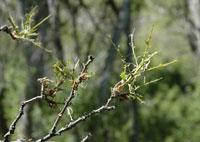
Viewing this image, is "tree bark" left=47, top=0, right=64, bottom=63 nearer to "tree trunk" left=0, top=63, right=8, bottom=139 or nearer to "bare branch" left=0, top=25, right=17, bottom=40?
"tree trunk" left=0, top=63, right=8, bottom=139

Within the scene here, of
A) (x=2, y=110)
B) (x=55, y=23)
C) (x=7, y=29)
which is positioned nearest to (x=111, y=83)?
(x=55, y=23)

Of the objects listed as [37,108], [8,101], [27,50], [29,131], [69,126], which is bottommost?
[69,126]

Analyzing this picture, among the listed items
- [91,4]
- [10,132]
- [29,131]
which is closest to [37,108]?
[29,131]

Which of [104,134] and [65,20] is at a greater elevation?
[65,20]

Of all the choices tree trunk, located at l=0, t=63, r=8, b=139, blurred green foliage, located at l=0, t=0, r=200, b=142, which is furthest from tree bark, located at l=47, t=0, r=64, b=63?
tree trunk, located at l=0, t=63, r=8, b=139

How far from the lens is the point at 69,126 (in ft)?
7.92

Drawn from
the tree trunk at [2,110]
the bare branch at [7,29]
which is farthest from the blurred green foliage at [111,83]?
the bare branch at [7,29]

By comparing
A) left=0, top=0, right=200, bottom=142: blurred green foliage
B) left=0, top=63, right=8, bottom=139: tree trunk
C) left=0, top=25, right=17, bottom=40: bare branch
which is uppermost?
left=0, top=0, right=200, bottom=142: blurred green foliage

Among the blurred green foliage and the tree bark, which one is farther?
the blurred green foliage

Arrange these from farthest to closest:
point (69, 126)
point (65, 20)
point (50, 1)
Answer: point (65, 20)
point (50, 1)
point (69, 126)

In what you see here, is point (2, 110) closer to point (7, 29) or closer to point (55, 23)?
point (55, 23)

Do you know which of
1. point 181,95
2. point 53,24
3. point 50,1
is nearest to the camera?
point 50,1

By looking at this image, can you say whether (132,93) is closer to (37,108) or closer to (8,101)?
(37,108)

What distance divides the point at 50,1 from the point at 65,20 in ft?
23.6
